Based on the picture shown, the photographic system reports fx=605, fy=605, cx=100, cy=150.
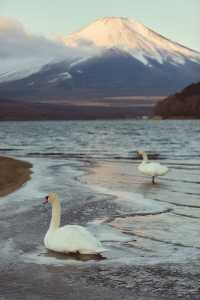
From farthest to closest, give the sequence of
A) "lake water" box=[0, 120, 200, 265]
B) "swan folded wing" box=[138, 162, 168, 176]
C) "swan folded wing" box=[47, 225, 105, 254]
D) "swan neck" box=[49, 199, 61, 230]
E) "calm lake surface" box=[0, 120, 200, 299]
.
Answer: "swan folded wing" box=[138, 162, 168, 176]
"swan neck" box=[49, 199, 61, 230]
"lake water" box=[0, 120, 200, 265]
"swan folded wing" box=[47, 225, 105, 254]
"calm lake surface" box=[0, 120, 200, 299]

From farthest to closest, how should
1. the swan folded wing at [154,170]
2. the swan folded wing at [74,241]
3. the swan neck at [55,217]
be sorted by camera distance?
the swan folded wing at [154,170], the swan neck at [55,217], the swan folded wing at [74,241]

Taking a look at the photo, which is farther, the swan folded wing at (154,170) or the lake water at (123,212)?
the swan folded wing at (154,170)

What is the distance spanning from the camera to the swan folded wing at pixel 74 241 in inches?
413

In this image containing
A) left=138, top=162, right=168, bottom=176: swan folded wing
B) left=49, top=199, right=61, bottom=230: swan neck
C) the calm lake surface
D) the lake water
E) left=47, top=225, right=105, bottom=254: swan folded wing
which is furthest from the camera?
left=138, top=162, right=168, bottom=176: swan folded wing

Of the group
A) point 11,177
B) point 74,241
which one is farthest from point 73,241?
point 11,177

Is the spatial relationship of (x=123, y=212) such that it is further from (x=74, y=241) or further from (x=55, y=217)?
(x=74, y=241)

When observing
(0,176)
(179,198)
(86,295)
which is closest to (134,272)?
(86,295)

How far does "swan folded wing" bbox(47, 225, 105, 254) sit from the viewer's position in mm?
10483

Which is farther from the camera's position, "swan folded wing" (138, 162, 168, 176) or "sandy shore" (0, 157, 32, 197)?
"swan folded wing" (138, 162, 168, 176)

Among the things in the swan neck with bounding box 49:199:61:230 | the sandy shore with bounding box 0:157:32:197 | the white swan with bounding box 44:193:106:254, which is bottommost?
the sandy shore with bounding box 0:157:32:197

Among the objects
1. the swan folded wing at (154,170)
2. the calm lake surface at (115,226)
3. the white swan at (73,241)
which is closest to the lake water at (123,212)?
the calm lake surface at (115,226)

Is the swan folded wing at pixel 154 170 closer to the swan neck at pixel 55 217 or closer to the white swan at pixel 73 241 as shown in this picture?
the swan neck at pixel 55 217

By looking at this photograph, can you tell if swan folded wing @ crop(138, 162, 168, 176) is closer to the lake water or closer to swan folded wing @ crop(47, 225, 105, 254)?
the lake water

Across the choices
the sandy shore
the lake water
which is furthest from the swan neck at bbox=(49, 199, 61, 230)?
the sandy shore
